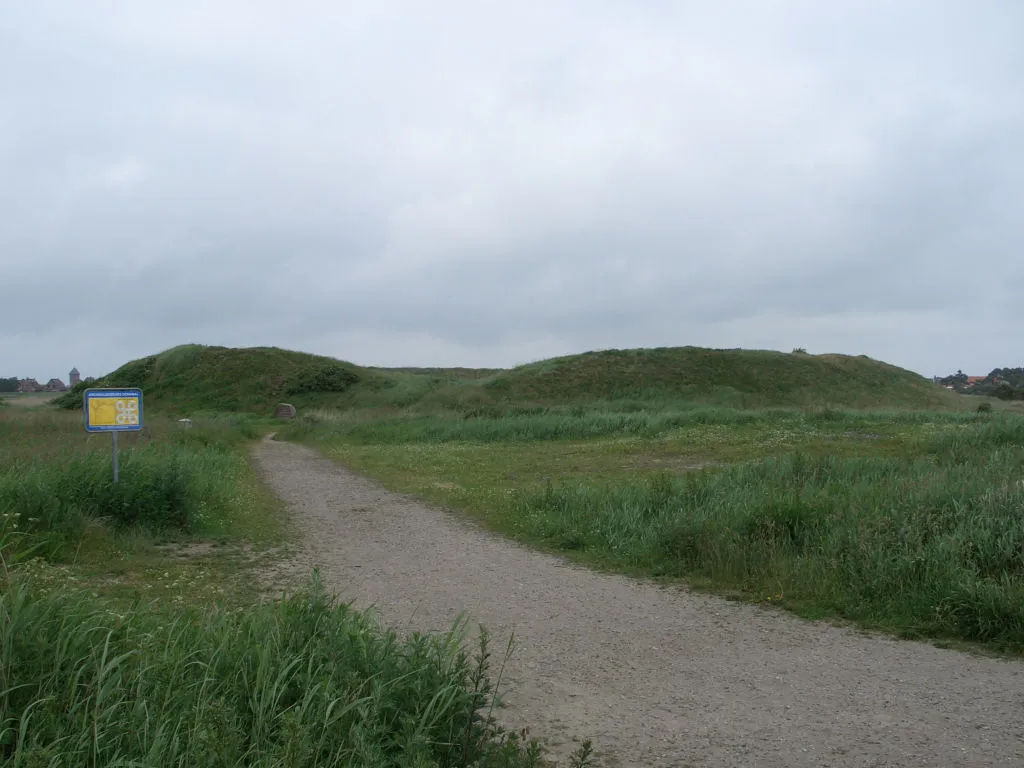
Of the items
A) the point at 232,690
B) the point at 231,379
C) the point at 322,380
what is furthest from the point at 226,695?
the point at 231,379

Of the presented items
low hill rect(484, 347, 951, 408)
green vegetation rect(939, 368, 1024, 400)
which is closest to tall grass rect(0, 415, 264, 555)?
low hill rect(484, 347, 951, 408)

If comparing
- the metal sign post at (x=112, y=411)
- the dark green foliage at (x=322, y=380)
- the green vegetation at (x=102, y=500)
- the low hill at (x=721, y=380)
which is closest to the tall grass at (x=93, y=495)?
the green vegetation at (x=102, y=500)

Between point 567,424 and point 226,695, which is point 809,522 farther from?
point 567,424

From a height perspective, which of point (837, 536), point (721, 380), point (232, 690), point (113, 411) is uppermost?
point (721, 380)

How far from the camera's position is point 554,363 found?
53.4m

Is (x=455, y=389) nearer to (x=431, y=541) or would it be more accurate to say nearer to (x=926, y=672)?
(x=431, y=541)

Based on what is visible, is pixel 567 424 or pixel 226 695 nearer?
pixel 226 695

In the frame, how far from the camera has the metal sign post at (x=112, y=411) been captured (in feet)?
33.0

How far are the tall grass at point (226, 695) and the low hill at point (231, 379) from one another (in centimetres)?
4992

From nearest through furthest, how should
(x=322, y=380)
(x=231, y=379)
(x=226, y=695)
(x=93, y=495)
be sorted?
(x=226, y=695) → (x=93, y=495) → (x=322, y=380) → (x=231, y=379)

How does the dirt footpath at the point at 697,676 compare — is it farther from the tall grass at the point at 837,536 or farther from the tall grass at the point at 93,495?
the tall grass at the point at 93,495

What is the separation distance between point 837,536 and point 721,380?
4716 centimetres

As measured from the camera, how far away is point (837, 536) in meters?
8.02

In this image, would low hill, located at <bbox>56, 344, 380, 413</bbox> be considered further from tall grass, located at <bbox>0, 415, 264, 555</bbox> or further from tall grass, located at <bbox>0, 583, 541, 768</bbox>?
tall grass, located at <bbox>0, 583, 541, 768</bbox>
